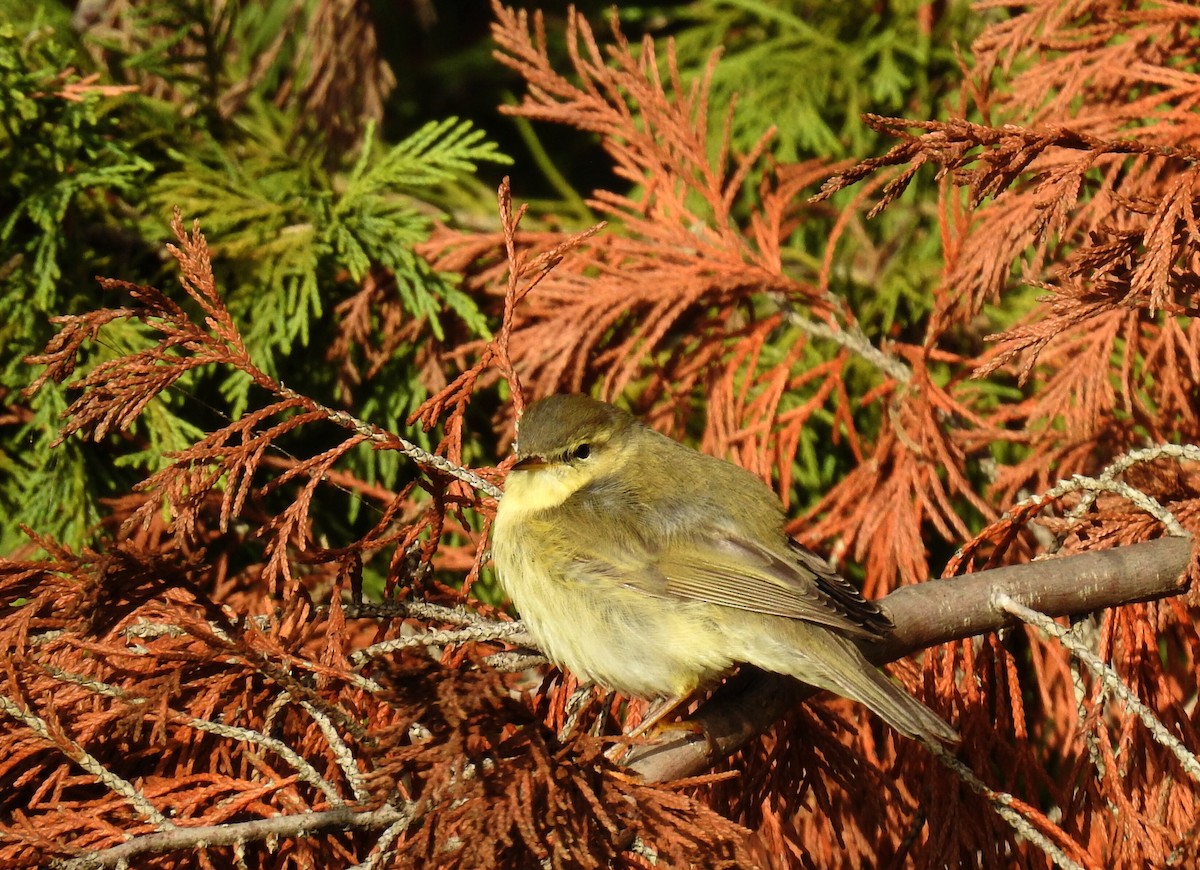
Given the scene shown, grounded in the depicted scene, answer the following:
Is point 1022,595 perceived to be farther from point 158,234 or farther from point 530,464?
point 158,234

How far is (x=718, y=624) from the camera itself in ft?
10.5

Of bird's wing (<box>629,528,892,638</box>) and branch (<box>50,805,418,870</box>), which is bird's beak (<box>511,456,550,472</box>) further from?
branch (<box>50,805,418,870</box>)

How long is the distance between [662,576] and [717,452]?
3.50 feet

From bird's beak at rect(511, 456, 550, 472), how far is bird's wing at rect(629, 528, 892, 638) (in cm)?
44

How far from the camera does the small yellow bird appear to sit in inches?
119

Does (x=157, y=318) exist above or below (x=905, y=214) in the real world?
above

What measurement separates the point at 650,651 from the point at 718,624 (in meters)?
0.21

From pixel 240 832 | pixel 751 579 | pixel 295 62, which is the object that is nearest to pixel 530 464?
pixel 751 579

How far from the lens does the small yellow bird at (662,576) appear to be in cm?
303

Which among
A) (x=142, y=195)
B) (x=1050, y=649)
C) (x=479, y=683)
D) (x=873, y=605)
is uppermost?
(x=142, y=195)

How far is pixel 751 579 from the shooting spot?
326 cm

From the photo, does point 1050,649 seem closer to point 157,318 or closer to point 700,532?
point 700,532

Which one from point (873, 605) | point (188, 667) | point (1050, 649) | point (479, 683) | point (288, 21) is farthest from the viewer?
point (288, 21)

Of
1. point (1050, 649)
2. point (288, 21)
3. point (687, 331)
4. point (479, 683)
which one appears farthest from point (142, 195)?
point (1050, 649)
